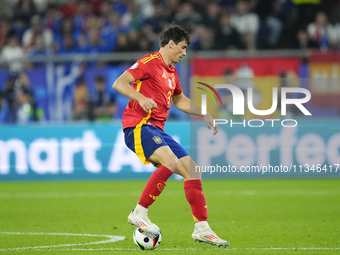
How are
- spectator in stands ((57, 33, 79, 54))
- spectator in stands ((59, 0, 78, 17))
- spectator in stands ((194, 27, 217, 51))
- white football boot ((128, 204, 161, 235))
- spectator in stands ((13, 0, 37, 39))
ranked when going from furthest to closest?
spectator in stands ((59, 0, 78, 17))
spectator in stands ((13, 0, 37, 39))
spectator in stands ((57, 33, 79, 54))
spectator in stands ((194, 27, 217, 51))
white football boot ((128, 204, 161, 235))

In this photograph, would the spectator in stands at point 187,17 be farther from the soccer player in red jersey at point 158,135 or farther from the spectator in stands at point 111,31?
the soccer player in red jersey at point 158,135

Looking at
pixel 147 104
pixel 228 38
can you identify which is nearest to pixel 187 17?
pixel 228 38

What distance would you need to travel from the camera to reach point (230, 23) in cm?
1490

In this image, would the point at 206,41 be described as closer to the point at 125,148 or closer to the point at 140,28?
the point at 140,28

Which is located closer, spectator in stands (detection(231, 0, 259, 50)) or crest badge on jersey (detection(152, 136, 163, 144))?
crest badge on jersey (detection(152, 136, 163, 144))

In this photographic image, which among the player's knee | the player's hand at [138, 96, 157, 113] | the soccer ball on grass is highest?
the player's hand at [138, 96, 157, 113]

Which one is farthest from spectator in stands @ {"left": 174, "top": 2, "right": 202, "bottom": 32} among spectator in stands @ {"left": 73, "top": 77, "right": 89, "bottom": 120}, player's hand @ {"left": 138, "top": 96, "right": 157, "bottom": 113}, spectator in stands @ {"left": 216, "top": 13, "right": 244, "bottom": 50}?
player's hand @ {"left": 138, "top": 96, "right": 157, "bottom": 113}

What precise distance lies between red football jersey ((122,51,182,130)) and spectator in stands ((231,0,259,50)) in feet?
29.8

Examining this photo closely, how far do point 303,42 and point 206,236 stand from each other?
31.9 feet

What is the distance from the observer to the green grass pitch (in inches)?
213

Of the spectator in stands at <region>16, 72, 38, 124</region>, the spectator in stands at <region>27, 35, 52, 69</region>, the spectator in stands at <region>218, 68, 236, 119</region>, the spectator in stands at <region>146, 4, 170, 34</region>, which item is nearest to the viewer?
the spectator in stands at <region>218, 68, 236, 119</region>

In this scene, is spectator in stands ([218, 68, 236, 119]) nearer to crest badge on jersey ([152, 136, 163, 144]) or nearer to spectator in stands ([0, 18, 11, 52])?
crest badge on jersey ([152, 136, 163, 144])

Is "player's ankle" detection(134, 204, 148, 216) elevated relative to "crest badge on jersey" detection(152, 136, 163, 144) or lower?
lower

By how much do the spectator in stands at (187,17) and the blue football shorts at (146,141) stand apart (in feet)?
32.0
